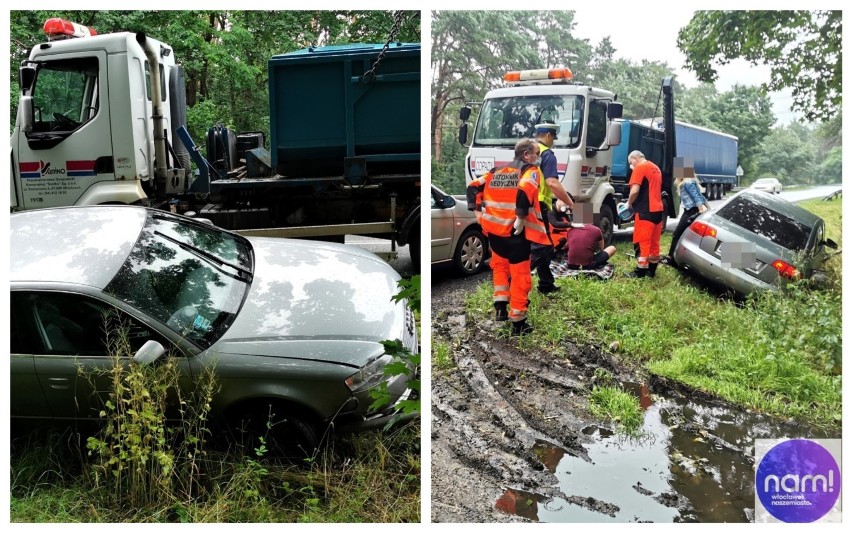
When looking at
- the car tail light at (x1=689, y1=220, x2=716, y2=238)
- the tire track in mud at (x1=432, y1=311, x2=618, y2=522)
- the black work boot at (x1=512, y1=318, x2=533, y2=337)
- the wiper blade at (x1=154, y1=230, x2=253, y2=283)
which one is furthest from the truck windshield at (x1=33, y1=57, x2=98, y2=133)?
the car tail light at (x1=689, y1=220, x2=716, y2=238)

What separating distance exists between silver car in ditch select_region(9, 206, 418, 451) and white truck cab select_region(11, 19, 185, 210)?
1.23 metres

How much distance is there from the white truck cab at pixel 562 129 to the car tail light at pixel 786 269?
0.77m

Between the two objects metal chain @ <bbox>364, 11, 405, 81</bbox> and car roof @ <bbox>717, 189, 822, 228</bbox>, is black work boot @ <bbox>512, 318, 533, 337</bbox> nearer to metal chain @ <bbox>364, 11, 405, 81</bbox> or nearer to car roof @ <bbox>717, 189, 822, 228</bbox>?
car roof @ <bbox>717, 189, 822, 228</bbox>

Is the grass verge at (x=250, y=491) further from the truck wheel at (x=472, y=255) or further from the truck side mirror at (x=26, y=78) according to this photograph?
the truck side mirror at (x=26, y=78)

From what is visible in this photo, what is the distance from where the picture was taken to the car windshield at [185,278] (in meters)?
3.02

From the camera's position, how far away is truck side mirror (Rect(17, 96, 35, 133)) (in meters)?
4.47

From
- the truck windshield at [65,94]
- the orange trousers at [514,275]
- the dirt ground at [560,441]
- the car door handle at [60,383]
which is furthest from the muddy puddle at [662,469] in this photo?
the truck windshield at [65,94]

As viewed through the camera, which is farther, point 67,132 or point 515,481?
point 67,132

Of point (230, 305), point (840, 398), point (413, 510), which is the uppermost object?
point (230, 305)
